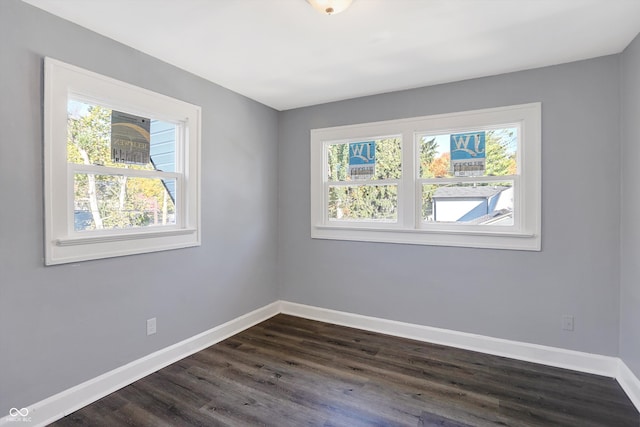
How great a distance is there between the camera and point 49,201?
197 centimetres

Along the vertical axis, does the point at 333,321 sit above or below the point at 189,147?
below

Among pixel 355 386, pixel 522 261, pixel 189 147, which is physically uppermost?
pixel 189 147

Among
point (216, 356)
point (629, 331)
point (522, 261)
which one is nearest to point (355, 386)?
point (216, 356)

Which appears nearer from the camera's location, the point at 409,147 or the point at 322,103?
the point at 409,147

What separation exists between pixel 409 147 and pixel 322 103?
3.79ft

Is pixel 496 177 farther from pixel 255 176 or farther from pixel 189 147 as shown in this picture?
pixel 189 147

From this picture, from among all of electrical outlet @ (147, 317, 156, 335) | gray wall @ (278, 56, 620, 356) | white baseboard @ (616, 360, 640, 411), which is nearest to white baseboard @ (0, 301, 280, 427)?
electrical outlet @ (147, 317, 156, 335)

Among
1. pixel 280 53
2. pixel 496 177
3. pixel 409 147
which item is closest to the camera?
pixel 280 53

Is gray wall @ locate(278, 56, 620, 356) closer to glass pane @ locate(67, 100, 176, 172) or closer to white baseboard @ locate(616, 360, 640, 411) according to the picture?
white baseboard @ locate(616, 360, 640, 411)

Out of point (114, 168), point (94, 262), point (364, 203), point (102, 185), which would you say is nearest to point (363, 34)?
point (364, 203)

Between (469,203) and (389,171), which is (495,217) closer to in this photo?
(469,203)

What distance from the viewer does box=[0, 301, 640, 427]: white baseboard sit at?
6.65ft

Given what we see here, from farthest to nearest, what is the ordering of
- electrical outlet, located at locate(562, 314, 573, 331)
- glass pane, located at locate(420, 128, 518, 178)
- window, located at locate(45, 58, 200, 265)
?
glass pane, located at locate(420, 128, 518, 178)
electrical outlet, located at locate(562, 314, 573, 331)
window, located at locate(45, 58, 200, 265)

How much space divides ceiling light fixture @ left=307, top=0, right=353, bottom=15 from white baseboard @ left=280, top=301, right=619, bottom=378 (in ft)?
9.17
